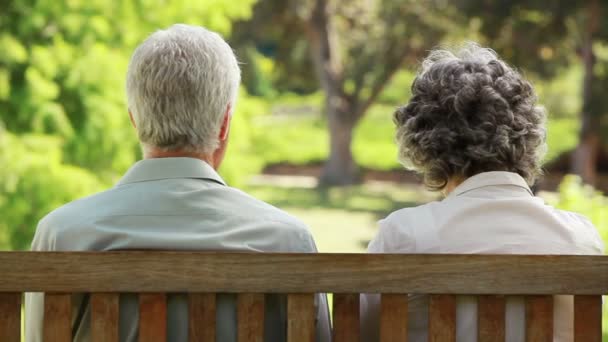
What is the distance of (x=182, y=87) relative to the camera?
1.93m

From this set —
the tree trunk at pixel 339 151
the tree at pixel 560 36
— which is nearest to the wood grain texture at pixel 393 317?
the tree at pixel 560 36

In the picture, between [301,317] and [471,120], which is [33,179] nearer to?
[471,120]

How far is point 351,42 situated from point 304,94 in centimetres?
1379

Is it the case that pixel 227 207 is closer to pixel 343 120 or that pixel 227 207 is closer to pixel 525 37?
pixel 525 37


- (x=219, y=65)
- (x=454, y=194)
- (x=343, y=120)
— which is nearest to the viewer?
A: (x=219, y=65)

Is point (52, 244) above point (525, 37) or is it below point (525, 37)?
below

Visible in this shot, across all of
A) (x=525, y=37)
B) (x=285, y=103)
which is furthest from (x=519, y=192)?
(x=285, y=103)

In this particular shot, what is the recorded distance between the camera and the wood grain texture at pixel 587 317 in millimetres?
→ 1830

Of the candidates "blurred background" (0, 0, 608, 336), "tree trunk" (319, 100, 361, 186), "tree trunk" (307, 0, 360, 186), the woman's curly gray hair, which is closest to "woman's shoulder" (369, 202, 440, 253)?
the woman's curly gray hair

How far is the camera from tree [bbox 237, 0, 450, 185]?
25.5 m

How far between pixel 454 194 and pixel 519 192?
0.14m

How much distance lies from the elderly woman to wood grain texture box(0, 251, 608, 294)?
170 mm

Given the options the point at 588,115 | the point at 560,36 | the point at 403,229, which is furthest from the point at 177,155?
the point at 560,36

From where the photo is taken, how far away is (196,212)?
73.8 inches
